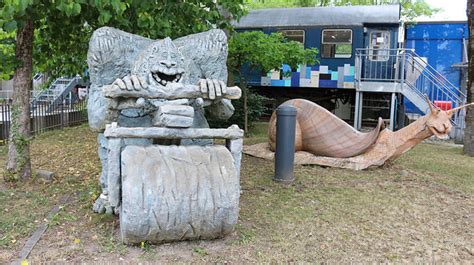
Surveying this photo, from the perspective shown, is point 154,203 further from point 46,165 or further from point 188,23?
point 46,165

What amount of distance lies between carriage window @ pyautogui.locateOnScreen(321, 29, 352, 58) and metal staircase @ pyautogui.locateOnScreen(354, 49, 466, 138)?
56 centimetres

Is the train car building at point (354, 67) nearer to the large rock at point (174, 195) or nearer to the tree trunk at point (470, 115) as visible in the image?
the tree trunk at point (470, 115)

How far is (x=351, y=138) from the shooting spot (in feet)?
22.6

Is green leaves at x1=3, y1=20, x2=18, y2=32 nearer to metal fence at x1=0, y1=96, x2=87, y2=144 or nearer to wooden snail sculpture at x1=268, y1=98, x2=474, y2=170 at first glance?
wooden snail sculpture at x1=268, y1=98, x2=474, y2=170

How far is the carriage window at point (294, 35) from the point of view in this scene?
14.0 metres

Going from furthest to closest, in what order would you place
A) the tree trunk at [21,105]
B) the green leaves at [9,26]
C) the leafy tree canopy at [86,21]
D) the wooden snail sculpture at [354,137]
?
the wooden snail sculpture at [354,137], the tree trunk at [21,105], the leafy tree canopy at [86,21], the green leaves at [9,26]

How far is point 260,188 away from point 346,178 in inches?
53.9

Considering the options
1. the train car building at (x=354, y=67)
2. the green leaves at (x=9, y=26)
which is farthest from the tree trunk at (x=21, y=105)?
the train car building at (x=354, y=67)

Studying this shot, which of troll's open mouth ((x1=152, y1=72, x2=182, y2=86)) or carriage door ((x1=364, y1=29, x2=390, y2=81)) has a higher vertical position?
carriage door ((x1=364, y1=29, x2=390, y2=81))

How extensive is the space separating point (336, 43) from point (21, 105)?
10.2 metres

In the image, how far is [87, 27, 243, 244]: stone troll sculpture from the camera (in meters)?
3.05

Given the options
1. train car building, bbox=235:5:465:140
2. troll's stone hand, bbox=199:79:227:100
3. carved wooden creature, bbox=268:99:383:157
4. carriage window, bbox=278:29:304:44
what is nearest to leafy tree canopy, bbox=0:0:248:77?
troll's stone hand, bbox=199:79:227:100

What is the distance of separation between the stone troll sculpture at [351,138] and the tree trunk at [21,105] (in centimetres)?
373

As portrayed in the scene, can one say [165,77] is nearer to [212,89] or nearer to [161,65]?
[161,65]
